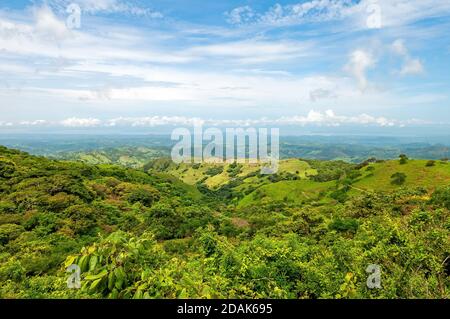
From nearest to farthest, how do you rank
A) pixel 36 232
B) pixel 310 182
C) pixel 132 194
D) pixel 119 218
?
1. pixel 36 232
2. pixel 119 218
3. pixel 132 194
4. pixel 310 182

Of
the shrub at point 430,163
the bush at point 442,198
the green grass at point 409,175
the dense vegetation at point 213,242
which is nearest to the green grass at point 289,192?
the dense vegetation at point 213,242

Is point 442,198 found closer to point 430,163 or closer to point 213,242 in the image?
point 213,242

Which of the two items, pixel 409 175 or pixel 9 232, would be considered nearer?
pixel 9 232

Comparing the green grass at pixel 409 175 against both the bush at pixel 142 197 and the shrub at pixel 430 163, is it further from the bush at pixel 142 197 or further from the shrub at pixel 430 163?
the bush at pixel 142 197

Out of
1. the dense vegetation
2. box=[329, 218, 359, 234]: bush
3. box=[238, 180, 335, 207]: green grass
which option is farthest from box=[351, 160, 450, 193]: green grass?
box=[329, 218, 359, 234]: bush

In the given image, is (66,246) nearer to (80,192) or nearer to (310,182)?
(80,192)

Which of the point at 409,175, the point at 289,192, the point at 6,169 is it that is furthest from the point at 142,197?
the point at 409,175

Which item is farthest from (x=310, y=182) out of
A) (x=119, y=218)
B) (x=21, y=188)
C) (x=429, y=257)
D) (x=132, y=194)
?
(x=429, y=257)
